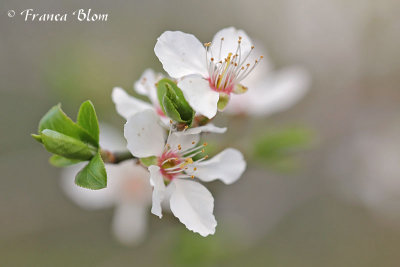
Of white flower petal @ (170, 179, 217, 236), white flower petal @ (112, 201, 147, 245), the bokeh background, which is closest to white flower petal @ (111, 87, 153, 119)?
white flower petal @ (170, 179, 217, 236)

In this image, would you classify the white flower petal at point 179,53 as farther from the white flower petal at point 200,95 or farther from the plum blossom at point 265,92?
the plum blossom at point 265,92

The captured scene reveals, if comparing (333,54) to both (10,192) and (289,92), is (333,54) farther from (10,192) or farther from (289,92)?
(10,192)

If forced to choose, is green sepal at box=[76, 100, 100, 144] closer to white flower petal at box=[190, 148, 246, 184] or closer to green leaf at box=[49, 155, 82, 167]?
green leaf at box=[49, 155, 82, 167]

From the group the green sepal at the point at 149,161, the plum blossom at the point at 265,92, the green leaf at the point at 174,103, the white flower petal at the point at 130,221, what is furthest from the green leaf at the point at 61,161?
the white flower petal at the point at 130,221

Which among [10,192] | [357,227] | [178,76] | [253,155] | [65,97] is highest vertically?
[178,76]

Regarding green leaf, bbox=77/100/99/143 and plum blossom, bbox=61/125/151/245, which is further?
plum blossom, bbox=61/125/151/245

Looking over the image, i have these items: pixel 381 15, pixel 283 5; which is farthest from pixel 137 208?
pixel 283 5
